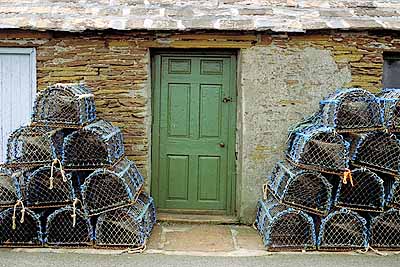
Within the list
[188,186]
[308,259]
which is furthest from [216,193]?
[308,259]

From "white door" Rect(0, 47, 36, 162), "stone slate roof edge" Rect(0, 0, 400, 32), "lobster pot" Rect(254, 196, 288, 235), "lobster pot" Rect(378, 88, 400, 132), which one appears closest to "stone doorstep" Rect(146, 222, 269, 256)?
"lobster pot" Rect(254, 196, 288, 235)

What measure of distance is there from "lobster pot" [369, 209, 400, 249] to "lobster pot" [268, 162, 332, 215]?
659 mm

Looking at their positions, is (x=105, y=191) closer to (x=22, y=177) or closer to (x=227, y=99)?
(x=22, y=177)

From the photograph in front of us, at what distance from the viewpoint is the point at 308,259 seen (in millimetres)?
7105

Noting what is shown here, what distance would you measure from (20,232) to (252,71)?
12.0 ft

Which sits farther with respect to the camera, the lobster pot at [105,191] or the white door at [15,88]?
the white door at [15,88]

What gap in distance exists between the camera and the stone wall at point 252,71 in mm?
8367

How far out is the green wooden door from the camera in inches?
340

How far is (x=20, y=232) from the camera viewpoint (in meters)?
7.36

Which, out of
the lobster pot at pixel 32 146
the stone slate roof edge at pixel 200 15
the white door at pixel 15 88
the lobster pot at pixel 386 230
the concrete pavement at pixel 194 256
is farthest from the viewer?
the white door at pixel 15 88

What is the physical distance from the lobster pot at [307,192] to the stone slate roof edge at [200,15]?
2.06 metres

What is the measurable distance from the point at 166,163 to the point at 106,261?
2167 mm

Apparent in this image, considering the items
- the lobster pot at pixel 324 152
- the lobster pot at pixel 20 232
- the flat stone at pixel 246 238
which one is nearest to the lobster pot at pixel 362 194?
the lobster pot at pixel 324 152

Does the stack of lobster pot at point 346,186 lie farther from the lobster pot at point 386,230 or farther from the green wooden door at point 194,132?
the green wooden door at point 194,132
